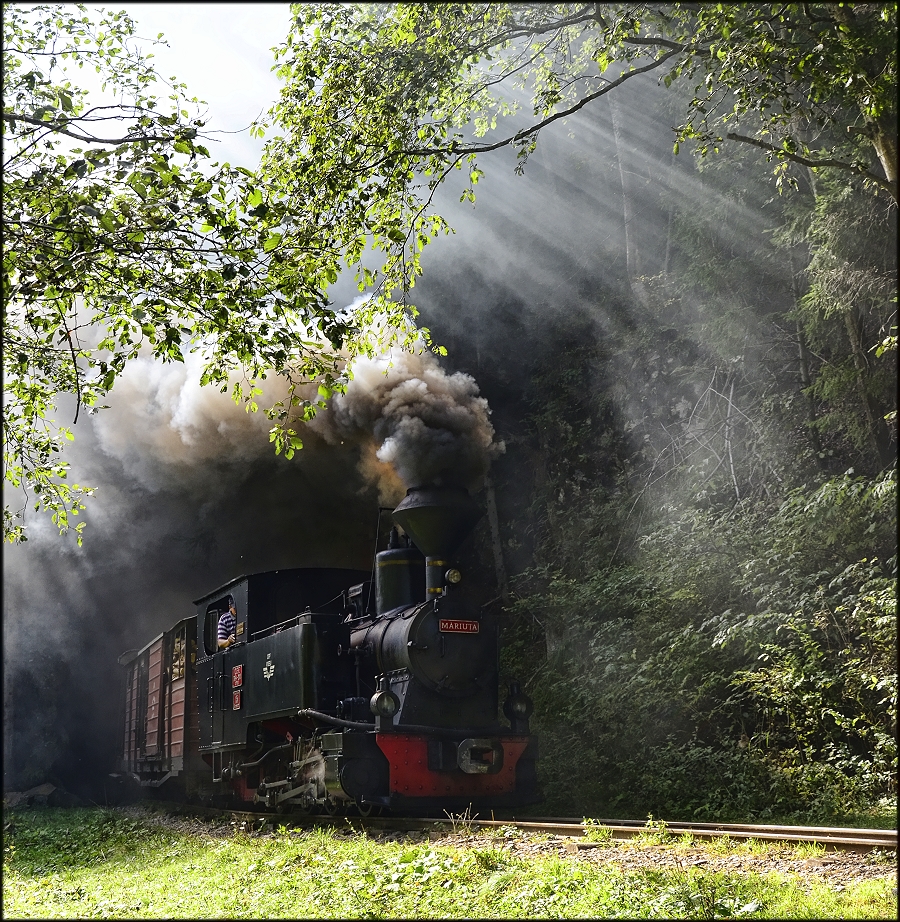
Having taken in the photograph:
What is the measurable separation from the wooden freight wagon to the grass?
587 cm

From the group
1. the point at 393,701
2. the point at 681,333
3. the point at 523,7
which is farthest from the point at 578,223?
the point at 393,701

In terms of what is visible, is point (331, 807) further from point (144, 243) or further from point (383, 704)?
point (144, 243)

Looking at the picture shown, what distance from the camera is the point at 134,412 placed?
2047 centimetres

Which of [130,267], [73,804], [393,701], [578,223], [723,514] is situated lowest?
[73,804]

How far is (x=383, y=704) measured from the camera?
973cm

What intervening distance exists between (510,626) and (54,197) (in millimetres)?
14161

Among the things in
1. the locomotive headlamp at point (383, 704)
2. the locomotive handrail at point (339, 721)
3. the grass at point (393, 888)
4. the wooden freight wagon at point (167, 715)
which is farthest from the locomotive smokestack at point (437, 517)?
the wooden freight wagon at point (167, 715)

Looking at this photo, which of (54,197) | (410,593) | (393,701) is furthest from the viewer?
(410,593)

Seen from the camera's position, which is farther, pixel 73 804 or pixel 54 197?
pixel 73 804

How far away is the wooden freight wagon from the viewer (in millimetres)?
14562

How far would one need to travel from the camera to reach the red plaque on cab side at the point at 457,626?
10188 millimetres

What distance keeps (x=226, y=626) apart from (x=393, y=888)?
7802mm

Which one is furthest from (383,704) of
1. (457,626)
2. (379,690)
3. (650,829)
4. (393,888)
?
(393,888)

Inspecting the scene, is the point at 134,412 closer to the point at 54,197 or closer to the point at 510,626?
the point at 510,626
